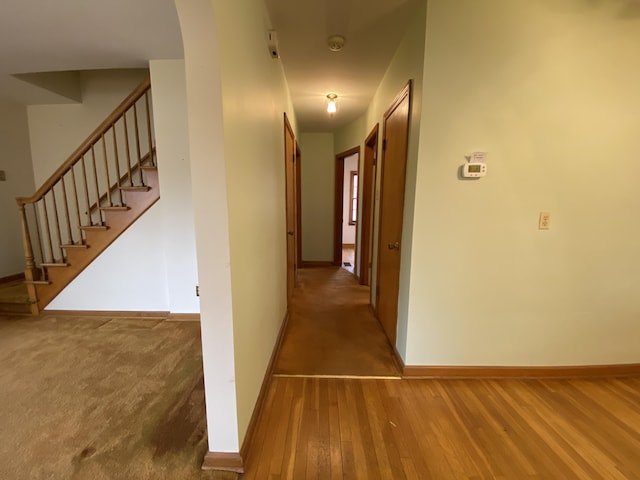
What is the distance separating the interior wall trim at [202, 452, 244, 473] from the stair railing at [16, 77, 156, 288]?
2627 mm

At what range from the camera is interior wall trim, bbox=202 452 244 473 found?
1275 millimetres

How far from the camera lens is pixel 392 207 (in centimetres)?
→ 237

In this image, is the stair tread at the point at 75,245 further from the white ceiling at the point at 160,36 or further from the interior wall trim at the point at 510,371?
the interior wall trim at the point at 510,371

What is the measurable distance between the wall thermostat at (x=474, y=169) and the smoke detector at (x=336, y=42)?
1.35m

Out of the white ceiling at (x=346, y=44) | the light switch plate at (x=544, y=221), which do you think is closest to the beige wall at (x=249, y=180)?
the white ceiling at (x=346, y=44)

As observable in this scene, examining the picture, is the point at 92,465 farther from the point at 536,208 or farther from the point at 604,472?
the point at 536,208

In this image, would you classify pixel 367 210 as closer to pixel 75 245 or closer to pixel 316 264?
pixel 316 264

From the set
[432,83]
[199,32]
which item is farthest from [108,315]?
[432,83]

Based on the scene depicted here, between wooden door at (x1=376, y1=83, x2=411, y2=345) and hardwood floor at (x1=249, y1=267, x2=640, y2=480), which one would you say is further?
wooden door at (x1=376, y1=83, x2=411, y2=345)

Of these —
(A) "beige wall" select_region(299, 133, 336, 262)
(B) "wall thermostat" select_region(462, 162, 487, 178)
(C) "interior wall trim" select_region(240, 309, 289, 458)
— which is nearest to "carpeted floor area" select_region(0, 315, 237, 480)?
(C) "interior wall trim" select_region(240, 309, 289, 458)

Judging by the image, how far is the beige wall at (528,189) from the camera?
1.65 meters

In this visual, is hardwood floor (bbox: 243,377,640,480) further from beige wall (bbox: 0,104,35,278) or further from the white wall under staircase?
beige wall (bbox: 0,104,35,278)

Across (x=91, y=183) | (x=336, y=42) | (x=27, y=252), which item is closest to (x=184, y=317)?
(x=27, y=252)

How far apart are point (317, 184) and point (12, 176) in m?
4.33
